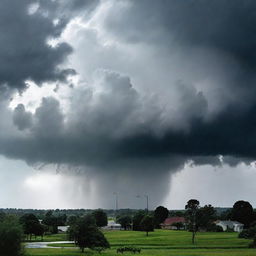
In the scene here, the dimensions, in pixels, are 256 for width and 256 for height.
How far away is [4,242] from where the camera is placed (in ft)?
229

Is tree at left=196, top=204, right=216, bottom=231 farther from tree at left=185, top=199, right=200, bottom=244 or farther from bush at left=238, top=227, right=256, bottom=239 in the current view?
bush at left=238, top=227, right=256, bottom=239

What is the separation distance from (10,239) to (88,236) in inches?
948

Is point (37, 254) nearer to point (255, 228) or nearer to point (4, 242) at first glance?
point (4, 242)

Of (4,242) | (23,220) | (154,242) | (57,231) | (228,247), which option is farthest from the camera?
(57,231)

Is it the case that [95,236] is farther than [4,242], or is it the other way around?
[95,236]

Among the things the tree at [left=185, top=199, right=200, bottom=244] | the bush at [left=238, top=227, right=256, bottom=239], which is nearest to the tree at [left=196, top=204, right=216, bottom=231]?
the tree at [left=185, top=199, right=200, bottom=244]

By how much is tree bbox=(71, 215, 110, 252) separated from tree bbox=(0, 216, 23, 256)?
21367 millimetres

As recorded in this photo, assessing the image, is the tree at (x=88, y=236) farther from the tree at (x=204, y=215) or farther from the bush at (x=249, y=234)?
the tree at (x=204, y=215)

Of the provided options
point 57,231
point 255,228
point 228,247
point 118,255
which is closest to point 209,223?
point 255,228

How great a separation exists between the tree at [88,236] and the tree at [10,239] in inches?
841

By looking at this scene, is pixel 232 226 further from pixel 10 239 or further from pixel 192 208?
pixel 10 239

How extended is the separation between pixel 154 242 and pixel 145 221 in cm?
4146

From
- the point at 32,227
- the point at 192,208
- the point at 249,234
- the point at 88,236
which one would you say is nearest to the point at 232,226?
the point at 192,208

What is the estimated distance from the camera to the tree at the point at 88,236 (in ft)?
294
